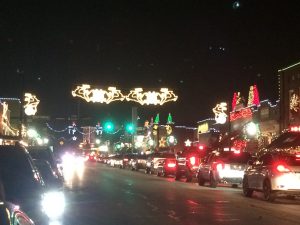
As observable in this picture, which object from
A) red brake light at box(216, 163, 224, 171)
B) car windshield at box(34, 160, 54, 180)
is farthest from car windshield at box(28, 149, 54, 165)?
red brake light at box(216, 163, 224, 171)

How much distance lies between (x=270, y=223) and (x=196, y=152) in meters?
24.1

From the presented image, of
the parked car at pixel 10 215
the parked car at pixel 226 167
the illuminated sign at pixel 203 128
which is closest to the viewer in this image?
the parked car at pixel 10 215

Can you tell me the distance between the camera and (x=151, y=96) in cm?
3525

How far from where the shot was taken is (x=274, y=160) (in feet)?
69.7

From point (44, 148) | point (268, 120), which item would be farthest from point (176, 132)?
point (44, 148)

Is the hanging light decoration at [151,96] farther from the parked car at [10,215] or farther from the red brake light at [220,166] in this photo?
the parked car at [10,215]

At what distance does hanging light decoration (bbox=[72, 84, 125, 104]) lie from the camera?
114ft

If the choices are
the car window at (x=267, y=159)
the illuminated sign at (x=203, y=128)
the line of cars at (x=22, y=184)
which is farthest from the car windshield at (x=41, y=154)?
the illuminated sign at (x=203, y=128)

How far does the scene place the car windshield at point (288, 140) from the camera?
32.8 metres

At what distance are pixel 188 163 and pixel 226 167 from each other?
29.1ft

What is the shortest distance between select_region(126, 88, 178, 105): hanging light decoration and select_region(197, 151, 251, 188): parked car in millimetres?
6132

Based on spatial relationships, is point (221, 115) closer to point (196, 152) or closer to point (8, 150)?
point (196, 152)

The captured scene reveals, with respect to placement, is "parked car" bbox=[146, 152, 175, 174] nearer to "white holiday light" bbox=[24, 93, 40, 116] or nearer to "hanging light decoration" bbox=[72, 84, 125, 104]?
"white holiday light" bbox=[24, 93, 40, 116]

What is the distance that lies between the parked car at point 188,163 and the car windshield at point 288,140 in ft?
15.4
